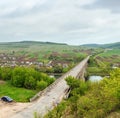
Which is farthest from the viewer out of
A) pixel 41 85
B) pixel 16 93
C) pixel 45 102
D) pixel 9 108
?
pixel 41 85

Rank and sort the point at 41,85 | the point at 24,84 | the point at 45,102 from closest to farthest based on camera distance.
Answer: the point at 45,102, the point at 41,85, the point at 24,84

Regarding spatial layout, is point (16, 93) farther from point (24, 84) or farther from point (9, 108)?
point (9, 108)

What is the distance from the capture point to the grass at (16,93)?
3519 inches

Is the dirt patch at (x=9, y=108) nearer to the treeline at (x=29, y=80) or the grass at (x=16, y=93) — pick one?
the grass at (x=16, y=93)

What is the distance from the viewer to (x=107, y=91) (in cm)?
5731

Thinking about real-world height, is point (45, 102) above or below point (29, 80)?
below

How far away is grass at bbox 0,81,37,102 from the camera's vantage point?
89.4 meters

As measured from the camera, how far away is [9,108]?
72750 mm

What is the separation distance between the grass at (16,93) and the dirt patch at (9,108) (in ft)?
27.4

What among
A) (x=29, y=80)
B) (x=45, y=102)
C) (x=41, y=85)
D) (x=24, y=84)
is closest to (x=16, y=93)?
(x=41, y=85)

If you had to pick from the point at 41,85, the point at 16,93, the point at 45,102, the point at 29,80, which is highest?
the point at 29,80

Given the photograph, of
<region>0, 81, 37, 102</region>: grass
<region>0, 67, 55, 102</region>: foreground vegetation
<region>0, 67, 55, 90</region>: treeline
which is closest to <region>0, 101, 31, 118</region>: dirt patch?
<region>0, 81, 37, 102</region>: grass

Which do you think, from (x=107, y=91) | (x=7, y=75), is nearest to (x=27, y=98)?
(x=107, y=91)

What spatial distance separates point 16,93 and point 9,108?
2602cm
